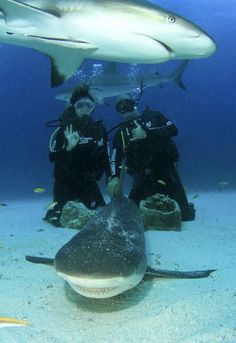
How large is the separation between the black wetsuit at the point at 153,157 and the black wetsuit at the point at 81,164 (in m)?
0.47

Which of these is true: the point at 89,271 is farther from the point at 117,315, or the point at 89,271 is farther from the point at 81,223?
the point at 81,223

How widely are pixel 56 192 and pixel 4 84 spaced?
73510 millimetres

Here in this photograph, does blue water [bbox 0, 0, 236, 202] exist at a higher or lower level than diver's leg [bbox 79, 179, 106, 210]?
lower

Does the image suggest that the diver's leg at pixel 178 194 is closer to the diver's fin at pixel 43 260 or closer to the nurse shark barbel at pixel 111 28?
the diver's fin at pixel 43 260

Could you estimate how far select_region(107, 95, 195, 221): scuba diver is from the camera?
8.52 meters

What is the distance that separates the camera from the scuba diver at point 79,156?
26.7 ft

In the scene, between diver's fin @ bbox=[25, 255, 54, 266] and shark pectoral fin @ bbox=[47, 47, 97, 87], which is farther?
diver's fin @ bbox=[25, 255, 54, 266]

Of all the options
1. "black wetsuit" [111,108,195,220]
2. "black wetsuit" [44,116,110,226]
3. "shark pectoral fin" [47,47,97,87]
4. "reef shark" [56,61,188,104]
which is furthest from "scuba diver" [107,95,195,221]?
"reef shark" [56,61,188,104]

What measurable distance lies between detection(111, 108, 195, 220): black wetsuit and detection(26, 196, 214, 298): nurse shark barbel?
4382 millimetres

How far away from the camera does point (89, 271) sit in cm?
316

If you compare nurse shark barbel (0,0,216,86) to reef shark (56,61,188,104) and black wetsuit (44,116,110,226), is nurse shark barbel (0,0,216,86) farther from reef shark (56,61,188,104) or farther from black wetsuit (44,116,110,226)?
reef shark (56,61,188,104)

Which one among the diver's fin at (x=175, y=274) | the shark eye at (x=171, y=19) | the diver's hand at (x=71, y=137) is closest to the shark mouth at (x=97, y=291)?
the diver's fin at (x=175, y=274)

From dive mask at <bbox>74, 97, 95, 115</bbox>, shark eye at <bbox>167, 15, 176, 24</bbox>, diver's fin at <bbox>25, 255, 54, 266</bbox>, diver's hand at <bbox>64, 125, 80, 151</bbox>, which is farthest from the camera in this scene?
dive mask at <bbox>74, 97, 95, 115</bbox>

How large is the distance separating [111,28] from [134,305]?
98.3 inches
